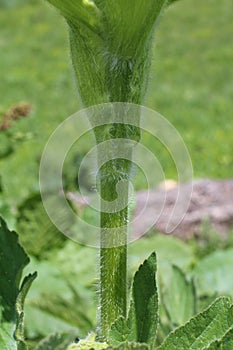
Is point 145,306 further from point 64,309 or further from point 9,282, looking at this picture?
point 64,309

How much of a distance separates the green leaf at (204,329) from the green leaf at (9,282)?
7.0 inches

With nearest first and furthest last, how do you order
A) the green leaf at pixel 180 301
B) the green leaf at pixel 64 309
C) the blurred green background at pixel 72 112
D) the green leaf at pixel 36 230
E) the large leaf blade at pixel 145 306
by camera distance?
the large leaf blade at pixel 145 306 < the green leaf at pixel 180 301 < the green leaf at pixel 64 309 < the blurred green background at pixel 72 112 < the green leaf at pixel 36 230

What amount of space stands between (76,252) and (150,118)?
1.44m

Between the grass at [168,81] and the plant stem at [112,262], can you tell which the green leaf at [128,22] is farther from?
the grass at [168,81]

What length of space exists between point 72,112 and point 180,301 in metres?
6.96

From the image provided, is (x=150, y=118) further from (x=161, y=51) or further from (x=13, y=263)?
(x=161, y=51)

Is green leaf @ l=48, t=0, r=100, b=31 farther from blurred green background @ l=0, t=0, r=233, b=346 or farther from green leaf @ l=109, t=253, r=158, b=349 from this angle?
green leaf @ l=109, t=253, r=158, b=349

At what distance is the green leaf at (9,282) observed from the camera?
830 mm

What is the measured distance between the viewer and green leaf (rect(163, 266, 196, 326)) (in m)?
1.21

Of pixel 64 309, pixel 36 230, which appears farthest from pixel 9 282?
pixel 36 230

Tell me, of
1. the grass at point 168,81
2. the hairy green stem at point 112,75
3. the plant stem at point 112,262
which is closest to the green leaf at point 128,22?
the hairy green stem at point 112,75

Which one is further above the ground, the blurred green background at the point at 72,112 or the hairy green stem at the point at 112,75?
the blurred green background at the point at 72,112

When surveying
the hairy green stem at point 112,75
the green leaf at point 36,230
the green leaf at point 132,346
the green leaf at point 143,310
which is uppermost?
the green leaf at point 36,230

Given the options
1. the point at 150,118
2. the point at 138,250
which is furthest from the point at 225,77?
the point at 150,118
